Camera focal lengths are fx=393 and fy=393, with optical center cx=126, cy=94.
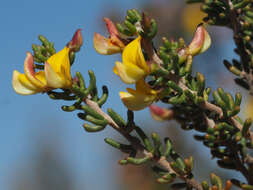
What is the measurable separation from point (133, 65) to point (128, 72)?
0.07ft

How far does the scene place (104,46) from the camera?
883mm

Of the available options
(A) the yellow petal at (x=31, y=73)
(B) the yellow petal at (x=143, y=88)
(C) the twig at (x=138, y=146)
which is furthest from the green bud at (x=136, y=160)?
(A) the yellow petal at (x=31, y=73)

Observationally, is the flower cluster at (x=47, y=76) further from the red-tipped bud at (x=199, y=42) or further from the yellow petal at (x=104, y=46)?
the red-tipped bud at (x=199, y=42)

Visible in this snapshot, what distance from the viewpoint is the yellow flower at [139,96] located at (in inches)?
32.1

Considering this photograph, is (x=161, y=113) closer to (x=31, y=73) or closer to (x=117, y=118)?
(x=117, y=118)

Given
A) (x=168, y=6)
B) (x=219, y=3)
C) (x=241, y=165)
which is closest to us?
(x=241, y=165)

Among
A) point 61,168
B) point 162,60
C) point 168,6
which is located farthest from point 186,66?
point 61,168

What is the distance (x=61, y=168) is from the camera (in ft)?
30.6

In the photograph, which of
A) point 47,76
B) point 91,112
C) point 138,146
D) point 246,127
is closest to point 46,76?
point 47,76

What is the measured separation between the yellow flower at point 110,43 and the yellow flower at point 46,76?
0.07 m

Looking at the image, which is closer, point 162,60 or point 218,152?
point 162,60

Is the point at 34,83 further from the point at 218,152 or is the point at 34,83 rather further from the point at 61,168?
the point at 61,168

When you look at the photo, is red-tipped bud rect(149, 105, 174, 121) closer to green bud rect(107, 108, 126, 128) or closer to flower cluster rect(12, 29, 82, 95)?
green bud rect(107, 108, 126, 128)

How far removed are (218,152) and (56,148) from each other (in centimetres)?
882
